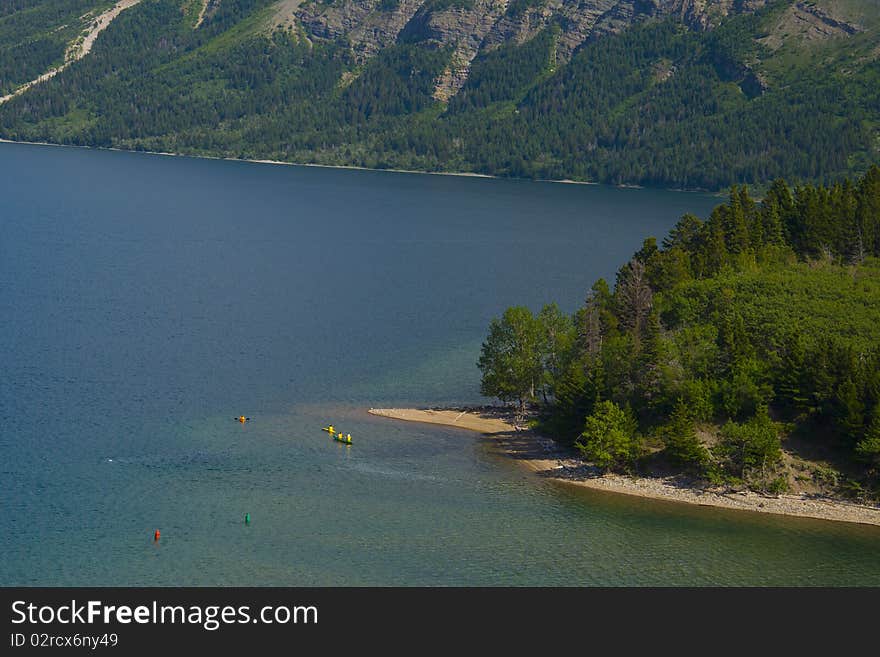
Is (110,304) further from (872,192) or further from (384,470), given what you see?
(872,192)

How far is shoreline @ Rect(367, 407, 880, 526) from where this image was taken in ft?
303

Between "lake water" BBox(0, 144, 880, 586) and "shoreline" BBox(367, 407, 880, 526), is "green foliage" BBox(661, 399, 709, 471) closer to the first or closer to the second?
"shoreline" BBox(367, 407, 880, 526)

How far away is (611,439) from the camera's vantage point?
99500 millimetres

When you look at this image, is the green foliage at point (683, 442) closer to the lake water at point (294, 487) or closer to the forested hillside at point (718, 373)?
the forested hillside at point (718, 373)

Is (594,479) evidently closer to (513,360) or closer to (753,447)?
(753,447)

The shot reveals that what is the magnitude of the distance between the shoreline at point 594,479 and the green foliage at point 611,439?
63.1 inches

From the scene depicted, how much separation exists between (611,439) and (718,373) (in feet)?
46.8

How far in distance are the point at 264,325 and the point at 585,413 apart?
64.1 metres

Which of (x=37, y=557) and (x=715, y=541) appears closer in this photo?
(x=37, y=557)

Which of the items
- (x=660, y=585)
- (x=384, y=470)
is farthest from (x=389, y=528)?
(x=660, y=585)

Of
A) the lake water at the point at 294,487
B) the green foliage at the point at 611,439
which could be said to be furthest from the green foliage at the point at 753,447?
the green foliage at the point at 611,439

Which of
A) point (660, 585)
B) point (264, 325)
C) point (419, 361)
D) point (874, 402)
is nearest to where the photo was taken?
point (660, 585)

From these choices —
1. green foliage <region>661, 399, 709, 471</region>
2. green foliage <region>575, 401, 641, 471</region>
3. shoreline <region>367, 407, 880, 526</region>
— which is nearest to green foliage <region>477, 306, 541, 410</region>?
shoreline <region>367, 407, 880, 526</region>

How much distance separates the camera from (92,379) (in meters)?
127
